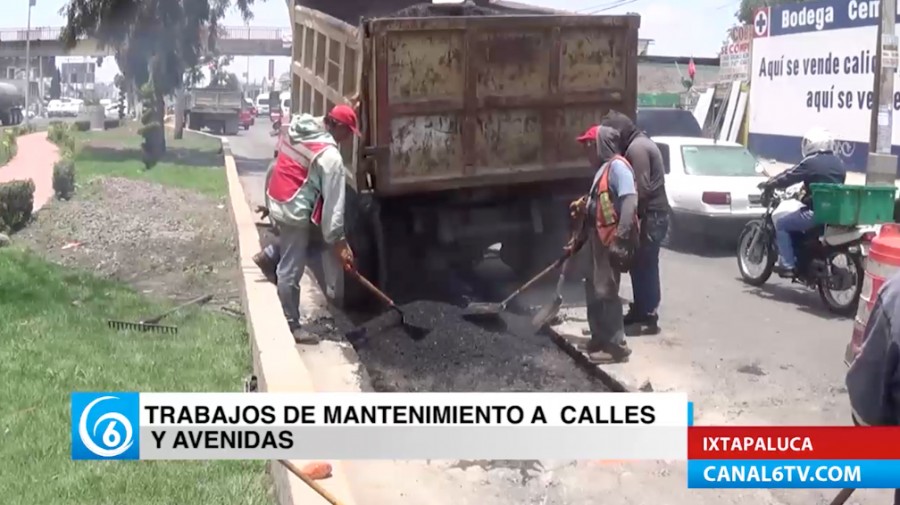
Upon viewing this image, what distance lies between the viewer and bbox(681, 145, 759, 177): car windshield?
14.1 meters

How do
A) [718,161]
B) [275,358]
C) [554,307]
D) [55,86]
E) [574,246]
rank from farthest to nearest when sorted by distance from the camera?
1. [55,86]
2. [718,161]
3. [554,307]
4. [574,246]
5. [275,358]

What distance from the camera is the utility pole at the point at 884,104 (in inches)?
571

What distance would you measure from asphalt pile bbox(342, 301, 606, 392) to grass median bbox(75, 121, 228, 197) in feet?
39.7

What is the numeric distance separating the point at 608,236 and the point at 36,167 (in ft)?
70.0

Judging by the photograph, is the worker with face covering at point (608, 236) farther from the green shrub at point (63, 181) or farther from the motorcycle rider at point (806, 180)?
the green shrub at point (63, 181)

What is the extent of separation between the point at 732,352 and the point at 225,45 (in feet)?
261

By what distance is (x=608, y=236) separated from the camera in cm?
795

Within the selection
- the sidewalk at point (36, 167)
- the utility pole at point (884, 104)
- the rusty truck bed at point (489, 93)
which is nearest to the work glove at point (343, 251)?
the rusty truck bed at point (489, 93)

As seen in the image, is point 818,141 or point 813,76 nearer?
point 818,141

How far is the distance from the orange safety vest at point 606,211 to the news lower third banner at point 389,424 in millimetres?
3779

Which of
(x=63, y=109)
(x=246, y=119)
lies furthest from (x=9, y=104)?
(x=63, y=109)

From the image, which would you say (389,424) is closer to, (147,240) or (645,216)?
(645,216)

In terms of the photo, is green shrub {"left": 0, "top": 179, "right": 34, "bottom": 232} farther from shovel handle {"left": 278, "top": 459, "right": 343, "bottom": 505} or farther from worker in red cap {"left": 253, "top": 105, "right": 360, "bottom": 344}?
shovel handle {"left": 278, "top": 459, "right": 343, "bottom": 505}

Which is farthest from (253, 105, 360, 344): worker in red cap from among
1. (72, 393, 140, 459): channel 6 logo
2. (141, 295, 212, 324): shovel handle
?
(72, 393, 140, 459): channel 6 logo
